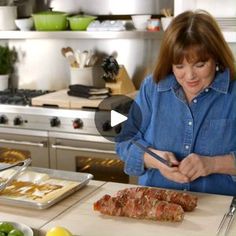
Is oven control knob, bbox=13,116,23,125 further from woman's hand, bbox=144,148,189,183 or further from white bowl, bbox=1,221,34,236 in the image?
white bowl, bbox=1,221,34,236

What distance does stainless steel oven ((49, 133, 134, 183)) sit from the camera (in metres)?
2.79

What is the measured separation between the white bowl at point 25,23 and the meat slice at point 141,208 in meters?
2.29

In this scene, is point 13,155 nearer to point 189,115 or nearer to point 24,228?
point 189,115

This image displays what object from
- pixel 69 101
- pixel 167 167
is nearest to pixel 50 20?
pixel 69 101

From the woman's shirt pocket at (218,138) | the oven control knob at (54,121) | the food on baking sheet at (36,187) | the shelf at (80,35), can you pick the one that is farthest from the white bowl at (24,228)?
the shelf at (80,35)

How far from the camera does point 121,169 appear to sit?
9.34 feet

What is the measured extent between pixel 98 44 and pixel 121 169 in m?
0.99

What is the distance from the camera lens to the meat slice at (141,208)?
1270 millimetres

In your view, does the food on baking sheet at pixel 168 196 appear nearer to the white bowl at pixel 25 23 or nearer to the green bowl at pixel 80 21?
the green bowl at pixel 80 21

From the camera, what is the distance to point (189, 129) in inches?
64.6

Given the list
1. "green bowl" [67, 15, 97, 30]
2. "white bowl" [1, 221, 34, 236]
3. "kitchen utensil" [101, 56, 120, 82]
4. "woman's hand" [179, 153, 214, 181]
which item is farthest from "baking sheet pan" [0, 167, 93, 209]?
"green bowl" [67, 15, 97, 30]

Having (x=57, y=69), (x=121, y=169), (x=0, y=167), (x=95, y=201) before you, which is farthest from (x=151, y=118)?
(x=57, y=69)

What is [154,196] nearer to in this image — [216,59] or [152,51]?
[216,59]

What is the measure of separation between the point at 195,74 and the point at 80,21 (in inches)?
71.0
